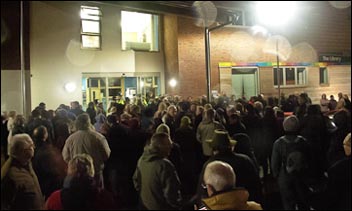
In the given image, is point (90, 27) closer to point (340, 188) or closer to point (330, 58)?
point (330, 58)

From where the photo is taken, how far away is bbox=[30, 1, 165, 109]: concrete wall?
19016mm

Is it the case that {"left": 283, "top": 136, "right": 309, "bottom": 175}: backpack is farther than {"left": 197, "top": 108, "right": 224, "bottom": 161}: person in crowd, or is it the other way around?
{"left": 197, "top": 108, "right": 224, "bottom": 161}: person in crowd

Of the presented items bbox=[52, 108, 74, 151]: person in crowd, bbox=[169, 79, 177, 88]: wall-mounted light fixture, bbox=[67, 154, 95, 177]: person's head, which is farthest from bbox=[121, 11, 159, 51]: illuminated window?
bbox=[67, 154, 95, 177]: person's head

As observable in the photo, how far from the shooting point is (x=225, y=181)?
3.27 m

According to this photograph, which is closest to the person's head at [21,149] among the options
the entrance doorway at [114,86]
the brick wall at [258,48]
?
the entrance doorway at [114,86]

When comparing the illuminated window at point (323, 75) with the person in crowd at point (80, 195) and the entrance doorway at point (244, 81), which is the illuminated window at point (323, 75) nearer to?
the entrance doorway at point (244, 81)

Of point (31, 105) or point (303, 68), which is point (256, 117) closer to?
point (31, 105)

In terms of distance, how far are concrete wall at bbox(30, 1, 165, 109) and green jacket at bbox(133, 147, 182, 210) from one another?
15.2 meters

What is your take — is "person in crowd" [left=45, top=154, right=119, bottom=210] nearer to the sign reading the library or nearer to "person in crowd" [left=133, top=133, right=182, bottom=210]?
"person in crowd" [left=133, top=133, right=182, bottom=210]

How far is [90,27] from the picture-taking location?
68.5ft

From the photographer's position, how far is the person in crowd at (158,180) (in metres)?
4.70

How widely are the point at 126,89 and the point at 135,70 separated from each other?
1133 mm

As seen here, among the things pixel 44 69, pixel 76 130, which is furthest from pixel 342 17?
pixel 76 130

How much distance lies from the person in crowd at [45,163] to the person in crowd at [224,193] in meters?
3.40
